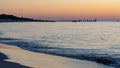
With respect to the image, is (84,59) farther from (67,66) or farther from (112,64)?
(67,66)

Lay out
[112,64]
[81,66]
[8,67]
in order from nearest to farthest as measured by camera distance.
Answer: [8,67] < [81,66] < [112,64]

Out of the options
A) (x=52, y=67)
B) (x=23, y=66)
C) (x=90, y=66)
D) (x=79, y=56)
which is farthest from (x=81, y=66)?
(x=79, y=56)

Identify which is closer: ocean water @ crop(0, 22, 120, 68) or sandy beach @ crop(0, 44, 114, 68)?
sandy beach @ crop(0, 44, 114, 68)

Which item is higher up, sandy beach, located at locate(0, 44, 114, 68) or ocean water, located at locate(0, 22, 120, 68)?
sandy beach, located at locate(0, 44, 114, 68)

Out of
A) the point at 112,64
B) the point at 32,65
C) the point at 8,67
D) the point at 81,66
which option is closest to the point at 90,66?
the point at 81,66

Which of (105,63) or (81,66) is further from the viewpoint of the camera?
(105,63)

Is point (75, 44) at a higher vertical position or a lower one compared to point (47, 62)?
lower

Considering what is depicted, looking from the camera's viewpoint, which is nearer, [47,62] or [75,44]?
[47,62]

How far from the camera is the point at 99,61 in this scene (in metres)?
20.2

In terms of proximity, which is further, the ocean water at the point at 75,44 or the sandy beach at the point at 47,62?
the ocean water at the point at 75,44

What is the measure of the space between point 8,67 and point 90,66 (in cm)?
474

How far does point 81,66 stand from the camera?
57.0 ft

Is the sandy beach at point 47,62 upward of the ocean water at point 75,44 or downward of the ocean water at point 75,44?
upward

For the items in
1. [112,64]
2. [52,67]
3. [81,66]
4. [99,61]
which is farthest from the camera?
[99,61]
